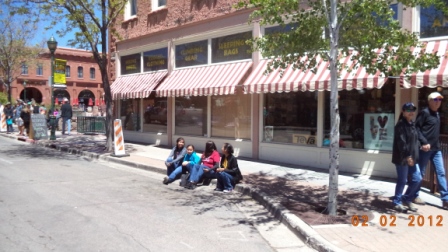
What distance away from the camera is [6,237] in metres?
5.17

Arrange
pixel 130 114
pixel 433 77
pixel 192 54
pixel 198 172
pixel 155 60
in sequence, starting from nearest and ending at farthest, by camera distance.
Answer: pixel 433 77 < pixel 198 172 < pixel 192 54 < pixel 155 60 < pixel 130 114

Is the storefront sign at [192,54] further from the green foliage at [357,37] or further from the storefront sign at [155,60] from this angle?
the green foliage at [357,37]

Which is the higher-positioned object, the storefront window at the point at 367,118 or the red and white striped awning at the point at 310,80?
the red and white striped awning at the point at 310,80

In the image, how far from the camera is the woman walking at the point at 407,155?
6.28 meters

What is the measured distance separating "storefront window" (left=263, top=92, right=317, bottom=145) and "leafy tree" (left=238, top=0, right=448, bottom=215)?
3.95m

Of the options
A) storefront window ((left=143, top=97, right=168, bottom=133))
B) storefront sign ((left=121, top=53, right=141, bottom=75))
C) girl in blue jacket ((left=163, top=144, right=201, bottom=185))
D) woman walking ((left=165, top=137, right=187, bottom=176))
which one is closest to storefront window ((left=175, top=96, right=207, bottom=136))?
storefront window ((left=143, top=97, right=168, bottom=133))

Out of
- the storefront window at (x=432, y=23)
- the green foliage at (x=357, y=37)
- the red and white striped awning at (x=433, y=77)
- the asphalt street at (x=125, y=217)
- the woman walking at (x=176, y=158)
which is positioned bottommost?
the asphalt street at (x=125, y=217)

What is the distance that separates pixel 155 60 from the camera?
16.5 m

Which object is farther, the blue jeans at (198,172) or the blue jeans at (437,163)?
the blue jeans at (198,172)

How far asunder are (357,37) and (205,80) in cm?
702

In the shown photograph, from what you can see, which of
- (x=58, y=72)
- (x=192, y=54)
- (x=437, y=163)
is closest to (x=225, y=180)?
(x=437, y=163)

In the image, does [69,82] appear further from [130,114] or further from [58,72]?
[130,114]
